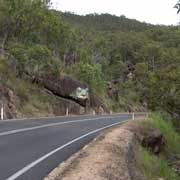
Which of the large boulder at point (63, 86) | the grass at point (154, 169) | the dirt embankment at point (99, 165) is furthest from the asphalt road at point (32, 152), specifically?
the large boulder at point (63, 86)

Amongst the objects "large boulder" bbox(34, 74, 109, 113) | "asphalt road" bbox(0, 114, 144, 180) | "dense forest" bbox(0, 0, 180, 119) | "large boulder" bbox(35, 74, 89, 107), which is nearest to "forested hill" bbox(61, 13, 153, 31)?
"dense forest" bbox(0, 0, 180, 119)

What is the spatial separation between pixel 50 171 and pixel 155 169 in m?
6.05

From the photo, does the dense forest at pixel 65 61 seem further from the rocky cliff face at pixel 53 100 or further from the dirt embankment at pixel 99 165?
the dirt embankment at pixel 99 165

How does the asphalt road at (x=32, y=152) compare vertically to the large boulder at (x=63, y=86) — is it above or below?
below

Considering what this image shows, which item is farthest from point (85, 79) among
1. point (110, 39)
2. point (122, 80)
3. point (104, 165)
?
point (110, 39)

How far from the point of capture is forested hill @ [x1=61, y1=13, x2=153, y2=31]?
140875 millimetres

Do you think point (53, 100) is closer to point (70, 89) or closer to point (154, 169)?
point (70, 89)

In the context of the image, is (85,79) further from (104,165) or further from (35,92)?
(104,165)

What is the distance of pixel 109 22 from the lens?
156125 millimetres

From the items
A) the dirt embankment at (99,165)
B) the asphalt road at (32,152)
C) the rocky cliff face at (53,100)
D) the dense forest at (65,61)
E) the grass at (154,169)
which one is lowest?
the grass at (154,169)

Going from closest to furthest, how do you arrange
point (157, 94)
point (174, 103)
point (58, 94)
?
point (174, 103), point (157, 94), point (58, 94)

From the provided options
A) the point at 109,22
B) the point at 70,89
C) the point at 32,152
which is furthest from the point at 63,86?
the point at 109,22

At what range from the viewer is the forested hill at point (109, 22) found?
14088cm

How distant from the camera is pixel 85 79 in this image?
5747 cm
